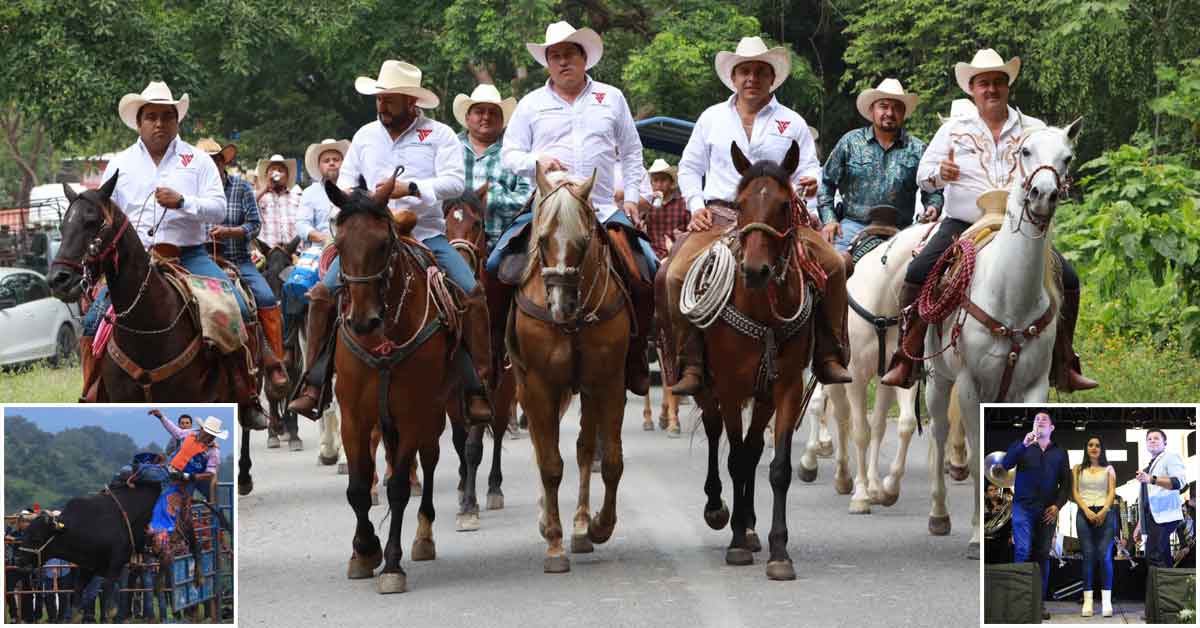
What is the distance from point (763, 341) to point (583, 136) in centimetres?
207

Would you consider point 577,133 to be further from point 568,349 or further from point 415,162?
point 568,349

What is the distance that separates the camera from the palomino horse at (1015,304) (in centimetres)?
1043

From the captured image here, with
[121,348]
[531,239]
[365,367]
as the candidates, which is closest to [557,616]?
[365,367]

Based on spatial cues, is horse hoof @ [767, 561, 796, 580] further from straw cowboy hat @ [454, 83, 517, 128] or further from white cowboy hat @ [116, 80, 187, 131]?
straw cowboy hat @ [454, 83, 517, 128]

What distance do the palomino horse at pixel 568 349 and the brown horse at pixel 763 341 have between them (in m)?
0.61

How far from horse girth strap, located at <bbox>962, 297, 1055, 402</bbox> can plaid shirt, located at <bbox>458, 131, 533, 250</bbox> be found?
5.56 metres

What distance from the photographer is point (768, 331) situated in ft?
36.0

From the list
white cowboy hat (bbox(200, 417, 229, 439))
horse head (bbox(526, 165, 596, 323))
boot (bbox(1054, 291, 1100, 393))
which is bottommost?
white cowboy hat (bbox(200, 417, 229, 439))

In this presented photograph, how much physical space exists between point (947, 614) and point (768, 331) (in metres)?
2.26

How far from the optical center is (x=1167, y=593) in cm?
763

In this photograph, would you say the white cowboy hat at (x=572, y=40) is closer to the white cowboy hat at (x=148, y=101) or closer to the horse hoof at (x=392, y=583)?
the white cowboy hat at (x=148, y=101)

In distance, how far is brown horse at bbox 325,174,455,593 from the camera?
10.4 metres

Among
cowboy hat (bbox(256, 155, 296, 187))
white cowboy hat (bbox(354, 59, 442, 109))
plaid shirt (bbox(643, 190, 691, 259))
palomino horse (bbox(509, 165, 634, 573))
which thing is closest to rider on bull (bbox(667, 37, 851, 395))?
palomino horse (bbox(509, 165, 634, 573))

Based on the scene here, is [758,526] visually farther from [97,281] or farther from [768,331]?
[97,281]
